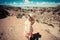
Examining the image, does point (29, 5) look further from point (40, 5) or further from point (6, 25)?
point (6, 25)

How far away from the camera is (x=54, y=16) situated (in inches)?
66.0

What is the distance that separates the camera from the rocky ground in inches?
64.3

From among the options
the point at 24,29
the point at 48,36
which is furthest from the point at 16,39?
the point at 48,36

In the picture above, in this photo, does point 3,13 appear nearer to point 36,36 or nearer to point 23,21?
point 23,21

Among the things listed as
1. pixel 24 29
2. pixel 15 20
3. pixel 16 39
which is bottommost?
pixel 16 39

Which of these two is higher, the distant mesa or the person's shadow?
the distant mesa

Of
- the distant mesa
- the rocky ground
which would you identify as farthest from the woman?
the distant mesa

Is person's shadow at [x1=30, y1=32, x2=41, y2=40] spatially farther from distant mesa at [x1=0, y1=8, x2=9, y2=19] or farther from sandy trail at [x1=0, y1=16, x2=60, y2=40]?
distant mesa at [x1=0, y1=8, x2=9, y2=19]

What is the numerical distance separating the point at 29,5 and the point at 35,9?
10cm

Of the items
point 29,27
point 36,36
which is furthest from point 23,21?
point 36,36

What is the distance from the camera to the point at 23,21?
1.67 meters

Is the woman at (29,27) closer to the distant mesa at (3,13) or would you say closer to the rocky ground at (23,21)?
the rocky ground at (23,21)

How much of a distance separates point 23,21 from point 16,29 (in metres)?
0.14

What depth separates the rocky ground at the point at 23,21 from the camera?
1.63m
